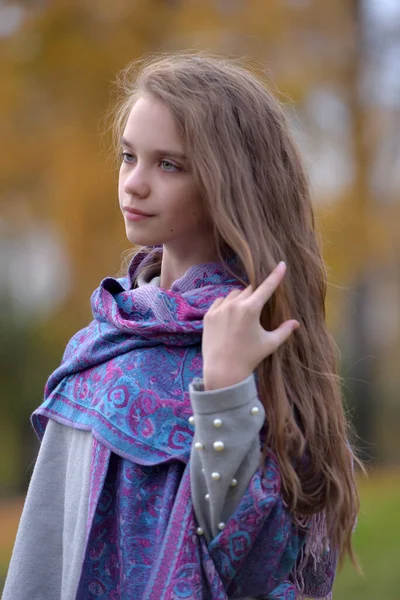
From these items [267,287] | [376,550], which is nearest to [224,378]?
[267,287]

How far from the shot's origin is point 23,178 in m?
8.28

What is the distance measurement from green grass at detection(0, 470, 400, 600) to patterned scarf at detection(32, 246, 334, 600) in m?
3.74

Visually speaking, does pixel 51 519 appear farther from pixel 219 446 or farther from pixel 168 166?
pixel 168 166

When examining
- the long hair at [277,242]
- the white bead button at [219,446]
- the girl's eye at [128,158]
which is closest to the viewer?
the white bead button at [219,446]

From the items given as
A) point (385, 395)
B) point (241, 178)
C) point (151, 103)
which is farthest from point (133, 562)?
point (385, 395)

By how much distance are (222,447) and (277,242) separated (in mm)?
497

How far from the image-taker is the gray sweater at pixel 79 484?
74.0 inches

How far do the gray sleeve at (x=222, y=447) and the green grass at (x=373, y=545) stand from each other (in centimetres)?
386

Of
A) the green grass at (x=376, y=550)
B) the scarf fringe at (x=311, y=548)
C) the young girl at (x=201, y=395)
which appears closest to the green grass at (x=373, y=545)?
the green grass at (x=376, y=550)

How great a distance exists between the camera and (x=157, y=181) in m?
2.04

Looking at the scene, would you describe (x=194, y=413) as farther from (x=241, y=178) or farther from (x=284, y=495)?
(x=241, y=178)

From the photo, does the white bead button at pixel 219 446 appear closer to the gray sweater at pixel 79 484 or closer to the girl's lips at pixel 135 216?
the gray sweater at pixel 79 484

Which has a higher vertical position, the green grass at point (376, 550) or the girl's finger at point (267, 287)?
the girl's finger at point (267, 287)

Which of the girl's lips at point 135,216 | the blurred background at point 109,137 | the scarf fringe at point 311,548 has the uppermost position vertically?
the blurred background at point 109,137
